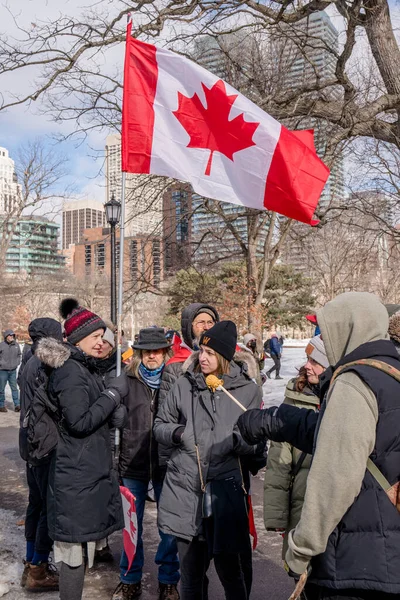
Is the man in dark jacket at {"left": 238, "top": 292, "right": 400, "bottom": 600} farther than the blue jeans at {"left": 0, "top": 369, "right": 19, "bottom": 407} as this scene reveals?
No

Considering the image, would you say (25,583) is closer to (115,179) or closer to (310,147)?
(310,147)

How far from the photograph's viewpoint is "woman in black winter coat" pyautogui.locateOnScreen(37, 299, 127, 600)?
3.32 metres

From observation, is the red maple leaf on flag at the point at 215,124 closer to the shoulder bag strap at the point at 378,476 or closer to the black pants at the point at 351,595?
the shoulder bag strap at the point at 378,476

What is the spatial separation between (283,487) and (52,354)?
1.55 metres

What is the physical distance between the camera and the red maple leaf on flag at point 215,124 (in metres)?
5.11

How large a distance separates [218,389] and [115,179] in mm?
10687

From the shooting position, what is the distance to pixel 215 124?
5211 millimetres

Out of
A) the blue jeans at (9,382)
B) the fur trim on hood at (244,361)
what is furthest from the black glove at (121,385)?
the blue jeans at (9,382)

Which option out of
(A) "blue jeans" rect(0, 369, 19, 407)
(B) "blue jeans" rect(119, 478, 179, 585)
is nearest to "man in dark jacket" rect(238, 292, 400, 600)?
(B) "blue jeans" rect(119, 478, 179, 585)

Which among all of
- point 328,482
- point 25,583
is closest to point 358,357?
point 328,482

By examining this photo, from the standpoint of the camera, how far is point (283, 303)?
43500 millimetres

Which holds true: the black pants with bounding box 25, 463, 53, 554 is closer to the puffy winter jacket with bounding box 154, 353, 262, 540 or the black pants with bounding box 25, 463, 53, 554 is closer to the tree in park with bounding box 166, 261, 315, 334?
the puffy winter jacket with bounding box 154, 353, 262, 540

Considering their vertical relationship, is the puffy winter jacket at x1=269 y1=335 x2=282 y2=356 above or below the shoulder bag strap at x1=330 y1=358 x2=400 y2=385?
below

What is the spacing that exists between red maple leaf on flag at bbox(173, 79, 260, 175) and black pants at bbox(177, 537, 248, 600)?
318 centimetres
